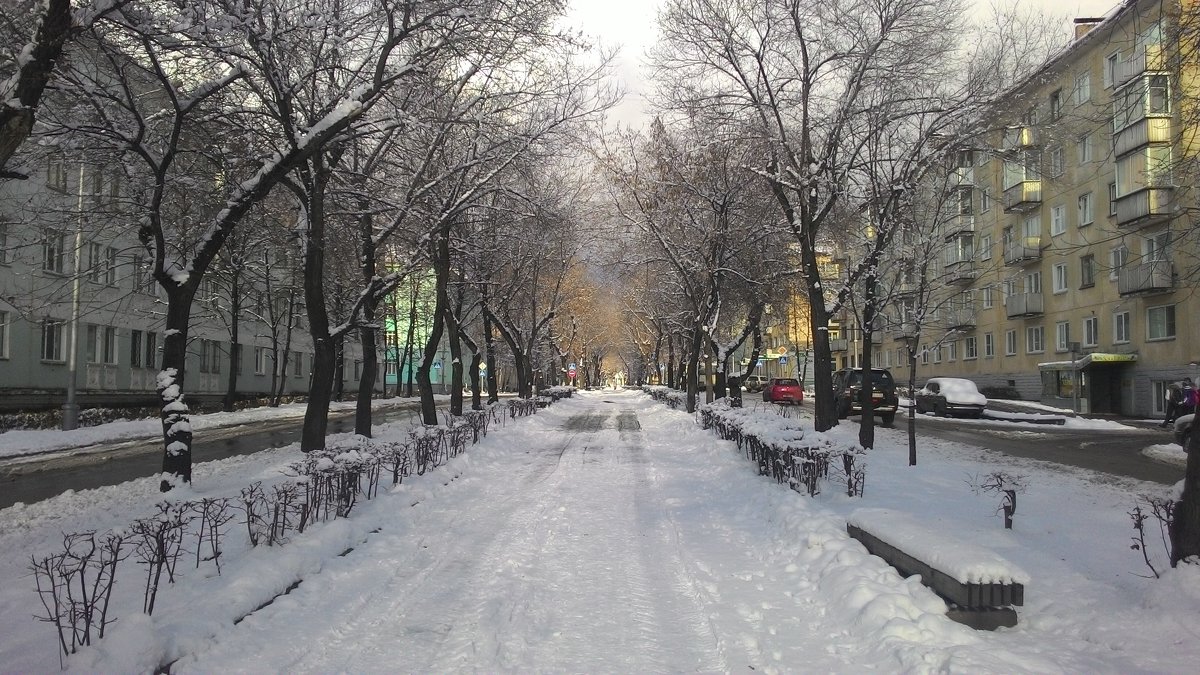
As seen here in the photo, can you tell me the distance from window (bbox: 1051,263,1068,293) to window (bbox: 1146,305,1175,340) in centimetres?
595

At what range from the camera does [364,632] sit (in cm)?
528

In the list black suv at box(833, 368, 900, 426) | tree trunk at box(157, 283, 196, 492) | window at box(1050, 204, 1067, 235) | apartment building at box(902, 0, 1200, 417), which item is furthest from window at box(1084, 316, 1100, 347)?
tree trunk at box(157, 283, 196, 492)

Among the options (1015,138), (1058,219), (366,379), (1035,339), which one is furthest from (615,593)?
(1035,339)

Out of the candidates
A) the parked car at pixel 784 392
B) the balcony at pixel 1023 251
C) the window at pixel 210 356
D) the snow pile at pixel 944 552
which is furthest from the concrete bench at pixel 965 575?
the window at pixel 210 356

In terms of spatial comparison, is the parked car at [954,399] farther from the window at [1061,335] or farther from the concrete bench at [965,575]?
the concrete bench at [965,575]

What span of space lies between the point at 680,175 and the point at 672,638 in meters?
20.1

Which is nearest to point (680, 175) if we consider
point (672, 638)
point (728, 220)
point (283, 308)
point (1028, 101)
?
point (728, 220)

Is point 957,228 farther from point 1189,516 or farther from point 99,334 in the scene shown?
point 99,334

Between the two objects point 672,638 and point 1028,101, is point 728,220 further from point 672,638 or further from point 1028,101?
point 672,638

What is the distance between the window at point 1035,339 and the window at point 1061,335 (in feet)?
3.49

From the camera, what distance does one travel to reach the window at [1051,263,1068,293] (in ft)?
122

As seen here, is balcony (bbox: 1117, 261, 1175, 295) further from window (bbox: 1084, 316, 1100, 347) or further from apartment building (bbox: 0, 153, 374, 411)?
apartment building (bbox: 0, 153, 374, 411)

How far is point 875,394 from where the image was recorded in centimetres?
2545

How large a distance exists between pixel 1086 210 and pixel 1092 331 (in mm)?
5507
